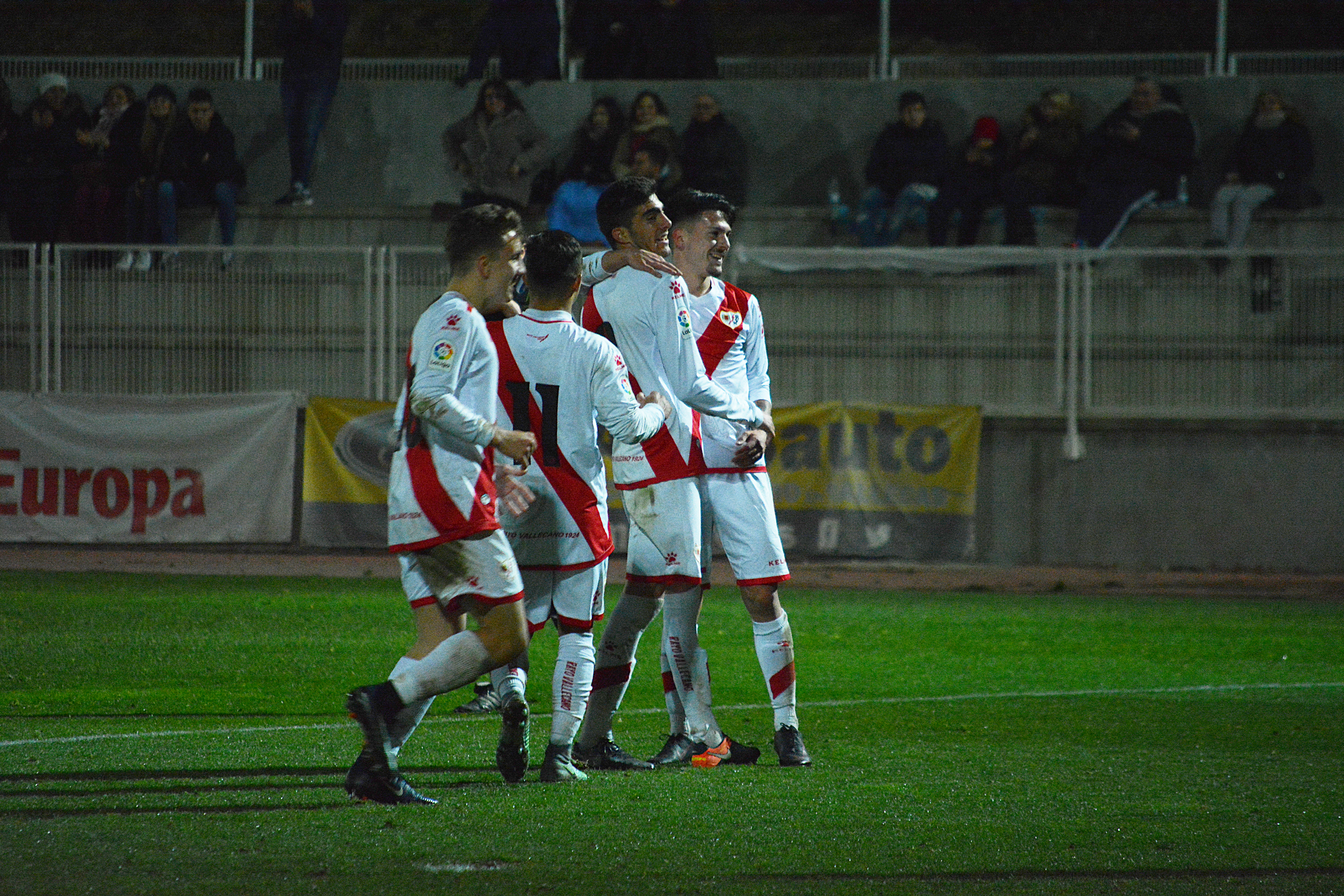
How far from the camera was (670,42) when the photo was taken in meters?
19.6

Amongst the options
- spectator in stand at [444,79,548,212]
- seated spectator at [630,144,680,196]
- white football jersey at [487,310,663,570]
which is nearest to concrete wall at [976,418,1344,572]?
seated spectator at [630,144,680,196]

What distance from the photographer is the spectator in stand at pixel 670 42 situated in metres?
19.5

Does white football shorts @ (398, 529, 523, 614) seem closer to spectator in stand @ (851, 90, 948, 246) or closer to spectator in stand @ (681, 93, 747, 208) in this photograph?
spectator in stand @ (681, 93, 747, 208)

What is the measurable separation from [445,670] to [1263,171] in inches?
583

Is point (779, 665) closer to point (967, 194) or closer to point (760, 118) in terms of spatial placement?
point (967, 194)

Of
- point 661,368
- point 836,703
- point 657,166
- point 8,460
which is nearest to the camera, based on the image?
point 661,368

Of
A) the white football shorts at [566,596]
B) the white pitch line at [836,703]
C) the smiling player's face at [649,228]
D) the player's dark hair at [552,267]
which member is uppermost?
the smiling player's face at [649,228]

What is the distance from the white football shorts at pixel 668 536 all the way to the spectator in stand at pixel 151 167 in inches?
511

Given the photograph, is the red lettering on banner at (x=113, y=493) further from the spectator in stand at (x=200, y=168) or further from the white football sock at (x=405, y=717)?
the white football sock at (x=405, y=717)

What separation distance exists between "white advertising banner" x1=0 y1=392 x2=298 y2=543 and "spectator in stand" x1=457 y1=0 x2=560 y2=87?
20.9 ft

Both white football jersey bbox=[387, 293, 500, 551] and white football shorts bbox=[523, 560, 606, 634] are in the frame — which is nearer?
white football jersey bbox=[387, 293, 500, 551]

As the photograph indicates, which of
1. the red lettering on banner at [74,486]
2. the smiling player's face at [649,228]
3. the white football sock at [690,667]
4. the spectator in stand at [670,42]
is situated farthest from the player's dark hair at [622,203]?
the spectator in stand at [670,42]

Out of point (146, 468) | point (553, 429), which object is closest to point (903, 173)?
point (146, 468)

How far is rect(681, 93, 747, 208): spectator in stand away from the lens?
17.7 m
